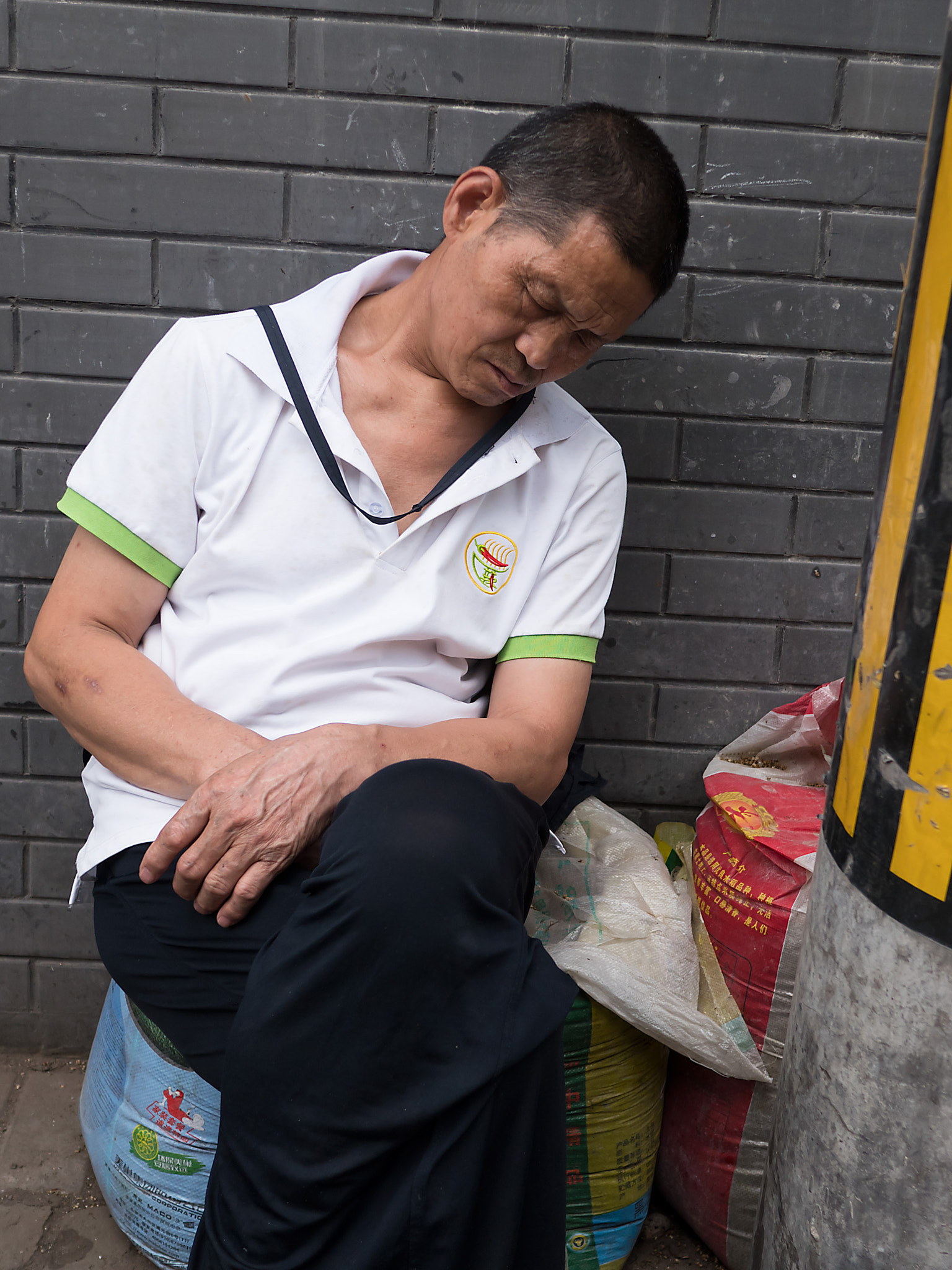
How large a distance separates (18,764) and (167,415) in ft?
3.54

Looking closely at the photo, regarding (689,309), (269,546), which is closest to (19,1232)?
(269,546)

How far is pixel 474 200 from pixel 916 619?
107cm

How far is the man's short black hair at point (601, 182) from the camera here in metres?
1.44

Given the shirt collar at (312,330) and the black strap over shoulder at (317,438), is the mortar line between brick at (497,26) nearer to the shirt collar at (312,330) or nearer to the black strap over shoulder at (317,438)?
the shirt collar at (312,330)

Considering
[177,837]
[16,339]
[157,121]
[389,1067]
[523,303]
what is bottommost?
[389,1067]

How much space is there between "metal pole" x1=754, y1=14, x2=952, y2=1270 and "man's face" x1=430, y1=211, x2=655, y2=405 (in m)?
0.59

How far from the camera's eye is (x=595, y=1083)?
1741 millimetres

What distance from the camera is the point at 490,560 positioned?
65.2 inches

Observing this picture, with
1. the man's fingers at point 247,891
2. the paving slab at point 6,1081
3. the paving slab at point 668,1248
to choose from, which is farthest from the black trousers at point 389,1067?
the paving slab at point 6,1081

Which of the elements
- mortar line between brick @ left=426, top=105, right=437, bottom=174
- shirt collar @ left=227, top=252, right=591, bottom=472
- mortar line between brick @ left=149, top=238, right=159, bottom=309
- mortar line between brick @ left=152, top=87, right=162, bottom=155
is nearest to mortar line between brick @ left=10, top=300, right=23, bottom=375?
mortar line between brick @ left=149, top=238, right=159, bottom=309

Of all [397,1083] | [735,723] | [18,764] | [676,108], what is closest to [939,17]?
[676,108]

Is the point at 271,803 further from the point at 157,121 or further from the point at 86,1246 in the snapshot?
the point at 157,121

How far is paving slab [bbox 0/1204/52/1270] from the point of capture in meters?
1.76

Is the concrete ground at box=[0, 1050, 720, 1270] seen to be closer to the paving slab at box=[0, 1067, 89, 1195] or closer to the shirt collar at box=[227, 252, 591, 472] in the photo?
the paving slab at box=[0, 1067, 89, 1195]
